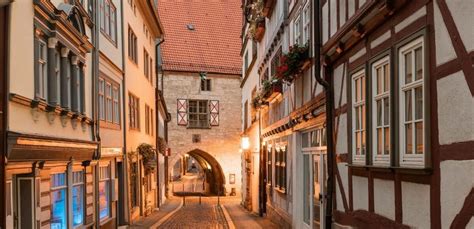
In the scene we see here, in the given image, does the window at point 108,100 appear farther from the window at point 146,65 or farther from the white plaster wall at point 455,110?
the white plaster wall at point 455,110

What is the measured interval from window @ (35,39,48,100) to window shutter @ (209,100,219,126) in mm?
27712

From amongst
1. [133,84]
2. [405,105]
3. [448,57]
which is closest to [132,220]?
[133,84]

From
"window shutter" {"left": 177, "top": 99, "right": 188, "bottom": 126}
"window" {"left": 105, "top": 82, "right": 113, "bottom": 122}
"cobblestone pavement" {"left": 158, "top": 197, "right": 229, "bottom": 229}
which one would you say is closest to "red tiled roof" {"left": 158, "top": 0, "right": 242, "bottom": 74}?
"window shutter" {"left": 177, "top": 99, "right": 188, "bottom": 126}

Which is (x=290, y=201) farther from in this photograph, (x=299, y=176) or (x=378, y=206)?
(x=378, y=206)

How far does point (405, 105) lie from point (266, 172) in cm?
1305

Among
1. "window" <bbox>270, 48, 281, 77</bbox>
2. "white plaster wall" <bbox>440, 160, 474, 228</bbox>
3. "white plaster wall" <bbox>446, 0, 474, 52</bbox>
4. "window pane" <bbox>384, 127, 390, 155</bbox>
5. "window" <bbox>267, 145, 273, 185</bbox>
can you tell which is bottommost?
"window" <bbox>267, 145, 273, 185</bbox>

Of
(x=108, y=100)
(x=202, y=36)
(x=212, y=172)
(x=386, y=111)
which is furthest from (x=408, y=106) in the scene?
(x=212, y=172)

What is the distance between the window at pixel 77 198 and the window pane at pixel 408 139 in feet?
24.3

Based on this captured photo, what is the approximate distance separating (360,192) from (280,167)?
7.82 metres

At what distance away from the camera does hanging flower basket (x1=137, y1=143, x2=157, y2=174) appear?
1989cm

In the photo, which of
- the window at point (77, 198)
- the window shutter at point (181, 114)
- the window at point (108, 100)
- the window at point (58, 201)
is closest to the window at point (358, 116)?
the window at point (58, 201)

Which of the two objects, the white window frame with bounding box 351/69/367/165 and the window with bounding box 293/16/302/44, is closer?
the white window frame with bounding box 351/69/367/165

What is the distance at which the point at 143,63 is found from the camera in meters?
22.1

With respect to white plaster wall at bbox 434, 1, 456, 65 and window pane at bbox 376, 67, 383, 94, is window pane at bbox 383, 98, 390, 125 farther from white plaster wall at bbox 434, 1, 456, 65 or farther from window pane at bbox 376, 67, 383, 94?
white plaster wall at bbox 434, 1, 456, 65
